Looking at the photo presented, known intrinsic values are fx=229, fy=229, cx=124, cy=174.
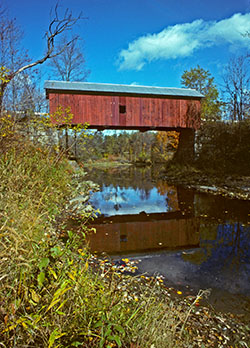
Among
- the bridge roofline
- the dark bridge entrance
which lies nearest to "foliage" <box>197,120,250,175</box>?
the dark bridge entrance

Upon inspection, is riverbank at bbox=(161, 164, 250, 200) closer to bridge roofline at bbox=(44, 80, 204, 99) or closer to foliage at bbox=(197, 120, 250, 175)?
foliage at bbox=(197, 120, 250, 175)

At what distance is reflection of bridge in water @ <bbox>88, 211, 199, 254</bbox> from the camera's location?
4.34m

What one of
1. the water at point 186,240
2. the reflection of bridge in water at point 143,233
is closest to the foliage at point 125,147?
the water at point 186,240

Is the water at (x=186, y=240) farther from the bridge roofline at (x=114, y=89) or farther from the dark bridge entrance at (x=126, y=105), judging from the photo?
the bridge roofline at (x=114, y=89)

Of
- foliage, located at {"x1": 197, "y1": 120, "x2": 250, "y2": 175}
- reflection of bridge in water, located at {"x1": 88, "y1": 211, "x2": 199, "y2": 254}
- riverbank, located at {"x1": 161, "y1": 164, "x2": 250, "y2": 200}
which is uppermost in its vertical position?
foliage, located at {"x1": 197, "y1": 120, "x2": 250, "y2": 175}

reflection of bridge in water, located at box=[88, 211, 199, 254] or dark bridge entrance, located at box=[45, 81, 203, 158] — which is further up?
dark bridge entrance, located at box=[45, 81, 203, 158]

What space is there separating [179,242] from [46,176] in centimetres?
323

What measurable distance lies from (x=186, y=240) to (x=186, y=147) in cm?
1324

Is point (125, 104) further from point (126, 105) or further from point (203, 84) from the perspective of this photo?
point (203, 84)

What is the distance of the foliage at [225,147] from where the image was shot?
13.5 metres

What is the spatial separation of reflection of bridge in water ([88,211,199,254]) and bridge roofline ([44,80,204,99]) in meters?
10.1

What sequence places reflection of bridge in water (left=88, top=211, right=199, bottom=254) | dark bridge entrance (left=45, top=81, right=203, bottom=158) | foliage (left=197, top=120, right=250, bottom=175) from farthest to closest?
dark bridge entrance (left=45, top=81, right=203, bottom=158) < foliage (left=197, top=120, right=250, bottom=175) < reflection of bridge in water (left=88, top=211, right=199, bottom=254)

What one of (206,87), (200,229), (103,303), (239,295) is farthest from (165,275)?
(206,87)

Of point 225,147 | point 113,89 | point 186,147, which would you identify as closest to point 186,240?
point 225,147
